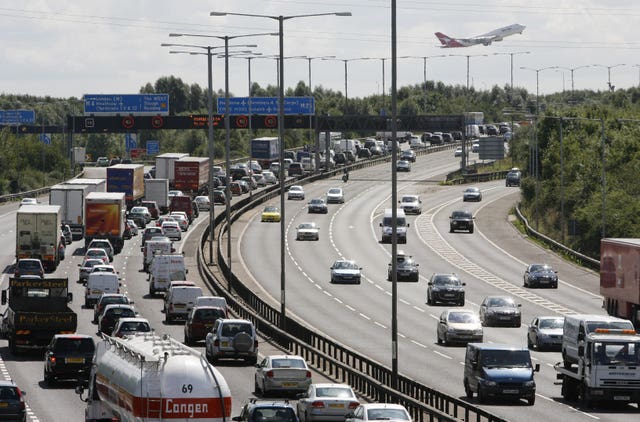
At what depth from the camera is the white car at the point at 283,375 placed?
4412 cm

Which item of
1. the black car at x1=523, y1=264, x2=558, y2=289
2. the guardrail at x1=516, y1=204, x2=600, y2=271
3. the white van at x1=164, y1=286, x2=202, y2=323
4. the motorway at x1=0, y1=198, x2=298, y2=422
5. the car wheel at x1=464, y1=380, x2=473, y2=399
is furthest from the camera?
the guardrail at x1=516, y1=204, x2=600, y2=271

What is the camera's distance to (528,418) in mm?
40844

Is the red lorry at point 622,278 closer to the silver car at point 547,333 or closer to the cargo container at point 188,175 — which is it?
the silver car at point 547,333

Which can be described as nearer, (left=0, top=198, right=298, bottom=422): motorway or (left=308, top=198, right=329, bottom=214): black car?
(left=0, top=198, right=298, bottom=422): motorway

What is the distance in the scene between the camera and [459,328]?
60.2m

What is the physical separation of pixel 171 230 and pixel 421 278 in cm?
2290

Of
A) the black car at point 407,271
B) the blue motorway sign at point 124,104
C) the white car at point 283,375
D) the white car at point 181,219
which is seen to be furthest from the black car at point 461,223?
the white car at point 283,375

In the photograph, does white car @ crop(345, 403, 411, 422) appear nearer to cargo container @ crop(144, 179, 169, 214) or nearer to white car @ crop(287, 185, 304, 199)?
cargo container @ crop(144, 179, 169, 214)

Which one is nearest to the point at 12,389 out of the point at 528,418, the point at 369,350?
the point at 528,418

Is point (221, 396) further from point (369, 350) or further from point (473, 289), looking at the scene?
point (473, 289)

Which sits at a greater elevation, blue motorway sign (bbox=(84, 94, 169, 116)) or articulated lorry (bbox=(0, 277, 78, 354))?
blue motorway sign (bbox=(84, 94, 169, 116))

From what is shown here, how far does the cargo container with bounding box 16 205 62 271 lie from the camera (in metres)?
87.6

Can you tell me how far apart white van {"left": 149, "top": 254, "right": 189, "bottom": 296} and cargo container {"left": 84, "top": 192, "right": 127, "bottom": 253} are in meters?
19.0

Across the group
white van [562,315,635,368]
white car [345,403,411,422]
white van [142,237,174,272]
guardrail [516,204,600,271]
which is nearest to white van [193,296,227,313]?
white van [562,315,635,368]
